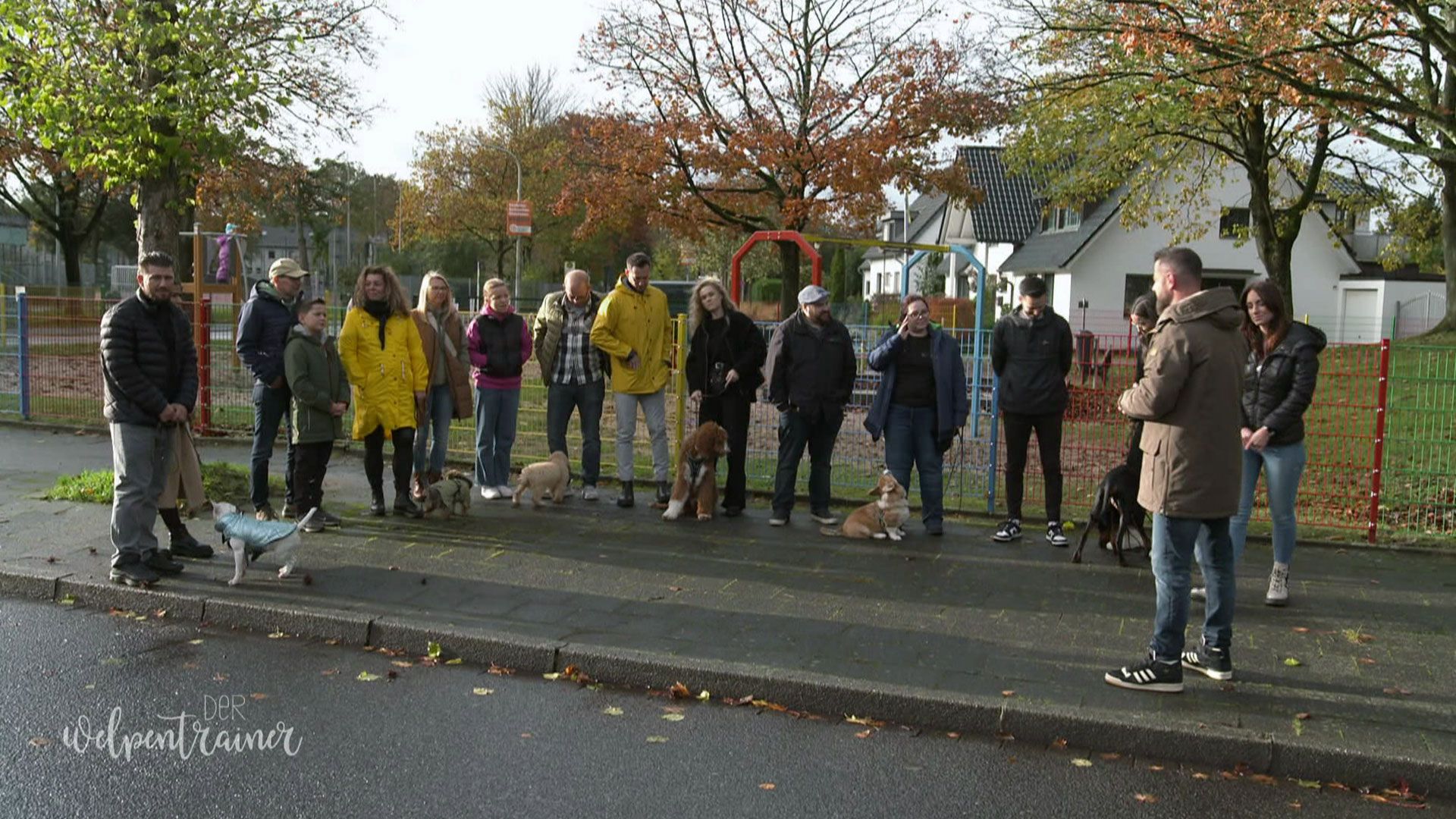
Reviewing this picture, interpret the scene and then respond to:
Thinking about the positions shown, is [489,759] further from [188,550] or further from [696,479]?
[696,479]

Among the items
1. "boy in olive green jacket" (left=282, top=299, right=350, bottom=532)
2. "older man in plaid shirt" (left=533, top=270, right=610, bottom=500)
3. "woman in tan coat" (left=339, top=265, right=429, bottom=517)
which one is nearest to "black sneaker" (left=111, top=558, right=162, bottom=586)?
"boy in olive green jacket" (left=282, top=299, right=350, bottom=532)

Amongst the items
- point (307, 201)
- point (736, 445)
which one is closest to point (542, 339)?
point (736, 445)

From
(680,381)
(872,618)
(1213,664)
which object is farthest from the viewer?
(680,381)

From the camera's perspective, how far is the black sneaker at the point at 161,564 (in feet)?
22.8

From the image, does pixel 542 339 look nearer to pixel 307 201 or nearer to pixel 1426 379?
pixel 1426 379

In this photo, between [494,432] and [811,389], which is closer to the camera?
[811,389]

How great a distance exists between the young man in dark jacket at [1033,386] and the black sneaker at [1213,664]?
2.78m

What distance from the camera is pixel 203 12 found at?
11336 mm

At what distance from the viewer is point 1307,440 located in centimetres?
915

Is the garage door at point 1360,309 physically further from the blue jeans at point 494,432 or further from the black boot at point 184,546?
the black boot at point 184,546

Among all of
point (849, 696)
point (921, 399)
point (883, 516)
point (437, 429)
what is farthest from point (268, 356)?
point (849, 696)

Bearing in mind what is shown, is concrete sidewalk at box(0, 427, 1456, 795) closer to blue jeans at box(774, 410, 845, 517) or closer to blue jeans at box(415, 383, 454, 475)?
blue jeans at box(774, 410, 845, 517)

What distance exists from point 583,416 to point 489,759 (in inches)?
213

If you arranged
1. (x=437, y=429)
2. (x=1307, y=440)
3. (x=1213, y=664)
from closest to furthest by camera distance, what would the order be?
(x=1213, y=664) → (x=1307, y=440) → (x=437, y=429)
